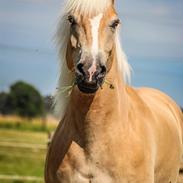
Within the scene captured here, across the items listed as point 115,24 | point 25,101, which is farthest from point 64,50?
point 25,101

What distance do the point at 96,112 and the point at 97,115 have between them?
0.03 m

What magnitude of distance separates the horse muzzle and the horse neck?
0.44 meters

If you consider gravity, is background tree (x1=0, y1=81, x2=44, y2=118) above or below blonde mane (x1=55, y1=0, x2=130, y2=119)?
below

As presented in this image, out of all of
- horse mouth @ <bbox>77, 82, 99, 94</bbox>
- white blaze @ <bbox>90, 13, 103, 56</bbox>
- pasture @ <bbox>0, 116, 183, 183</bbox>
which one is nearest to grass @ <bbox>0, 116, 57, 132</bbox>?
pasture @ <bbox>0, 116, 183, 183</bbox>

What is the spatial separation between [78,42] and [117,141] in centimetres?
83

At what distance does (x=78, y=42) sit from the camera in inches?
163

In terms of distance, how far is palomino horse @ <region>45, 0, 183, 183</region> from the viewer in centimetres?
409

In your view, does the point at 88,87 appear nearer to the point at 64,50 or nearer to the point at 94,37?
the point at 94,37

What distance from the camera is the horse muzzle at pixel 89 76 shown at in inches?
150

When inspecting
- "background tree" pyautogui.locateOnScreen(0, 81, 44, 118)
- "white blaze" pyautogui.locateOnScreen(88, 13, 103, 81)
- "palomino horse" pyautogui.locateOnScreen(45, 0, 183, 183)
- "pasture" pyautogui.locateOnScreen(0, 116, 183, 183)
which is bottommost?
"background tree" pyautogui.locateOnScreen(0, 81, 44, 118)

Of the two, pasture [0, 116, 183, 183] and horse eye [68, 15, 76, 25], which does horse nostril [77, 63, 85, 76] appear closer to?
horse eye [68, 15, 76, 25]

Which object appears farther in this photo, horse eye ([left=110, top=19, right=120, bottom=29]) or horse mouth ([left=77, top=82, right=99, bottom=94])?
horse eye ([left=110, top=19, right=120, bottom=29])

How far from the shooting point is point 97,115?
4.37 metres

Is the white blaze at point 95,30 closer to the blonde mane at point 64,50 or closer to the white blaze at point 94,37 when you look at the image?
the white blaze at point 94,37
